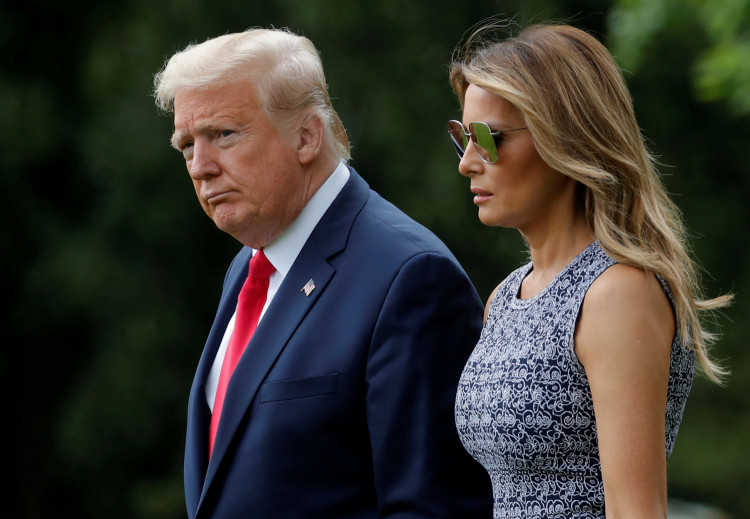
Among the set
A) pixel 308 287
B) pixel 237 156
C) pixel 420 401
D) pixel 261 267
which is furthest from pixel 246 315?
pixel 420 401

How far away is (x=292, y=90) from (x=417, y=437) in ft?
3.03

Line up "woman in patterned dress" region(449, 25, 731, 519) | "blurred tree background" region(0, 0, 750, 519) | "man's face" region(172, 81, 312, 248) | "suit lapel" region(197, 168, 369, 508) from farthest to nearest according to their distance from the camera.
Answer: "blurred tree background" region(0, 0, 750, 519) < "man's face" region(172, 81, 312, 248) < "suit lapel" region(197, 168, 369, 508) < "woman in patterned dress" region(449, 25, 731, 519)

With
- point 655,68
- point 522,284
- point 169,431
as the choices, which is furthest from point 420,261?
point 169,431

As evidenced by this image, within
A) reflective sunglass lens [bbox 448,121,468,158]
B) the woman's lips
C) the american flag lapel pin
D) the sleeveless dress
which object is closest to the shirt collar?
the american flag lapel pin

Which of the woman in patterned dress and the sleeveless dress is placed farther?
the sleeveless dress

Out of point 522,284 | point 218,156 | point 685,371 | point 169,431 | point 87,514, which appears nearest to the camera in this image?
point 685,371

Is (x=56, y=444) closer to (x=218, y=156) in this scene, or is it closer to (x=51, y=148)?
(x=51, y=148)

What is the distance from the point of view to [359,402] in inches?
100

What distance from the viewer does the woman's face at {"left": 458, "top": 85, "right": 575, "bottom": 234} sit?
2.21 metres

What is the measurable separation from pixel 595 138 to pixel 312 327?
2.77 ft

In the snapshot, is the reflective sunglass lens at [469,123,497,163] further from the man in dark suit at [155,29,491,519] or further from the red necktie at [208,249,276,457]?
the red necktie at [208,249,276,457]

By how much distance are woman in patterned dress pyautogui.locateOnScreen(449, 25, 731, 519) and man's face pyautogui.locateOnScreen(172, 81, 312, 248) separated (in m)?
0.60

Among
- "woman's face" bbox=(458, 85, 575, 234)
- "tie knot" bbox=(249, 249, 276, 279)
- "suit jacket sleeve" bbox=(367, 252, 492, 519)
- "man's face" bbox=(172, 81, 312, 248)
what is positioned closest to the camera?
"woman's face" bbox=(458, 85, 575, 234)

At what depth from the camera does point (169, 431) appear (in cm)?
871
